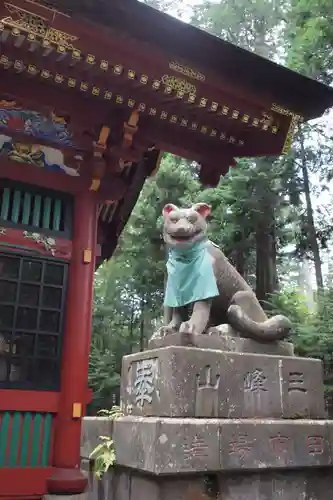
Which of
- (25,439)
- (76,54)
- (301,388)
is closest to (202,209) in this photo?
(76,54)

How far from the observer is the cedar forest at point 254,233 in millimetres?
11656

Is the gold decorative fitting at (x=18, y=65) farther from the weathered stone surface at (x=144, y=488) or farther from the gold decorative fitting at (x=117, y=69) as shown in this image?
the weathered stone surface at (x=144, y=488)

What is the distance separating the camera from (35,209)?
5.14 m

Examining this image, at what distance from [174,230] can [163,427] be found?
69.1 inches

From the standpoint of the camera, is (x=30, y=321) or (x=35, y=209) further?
(x=35, y=209)

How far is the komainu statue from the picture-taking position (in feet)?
14.1

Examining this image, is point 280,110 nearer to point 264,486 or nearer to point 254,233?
point 264,486

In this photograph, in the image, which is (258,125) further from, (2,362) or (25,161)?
(2,362)

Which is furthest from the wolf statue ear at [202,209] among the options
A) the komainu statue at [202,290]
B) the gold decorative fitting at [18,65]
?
the gold decorative fitting at [18,65]

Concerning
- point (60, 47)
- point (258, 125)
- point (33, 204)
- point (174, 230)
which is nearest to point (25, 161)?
point (33, 204)

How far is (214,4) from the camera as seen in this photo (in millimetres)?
18031

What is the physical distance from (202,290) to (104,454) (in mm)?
1809

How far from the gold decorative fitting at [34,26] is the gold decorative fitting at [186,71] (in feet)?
3.22

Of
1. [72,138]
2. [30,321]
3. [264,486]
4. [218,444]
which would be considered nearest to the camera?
[218,444]
